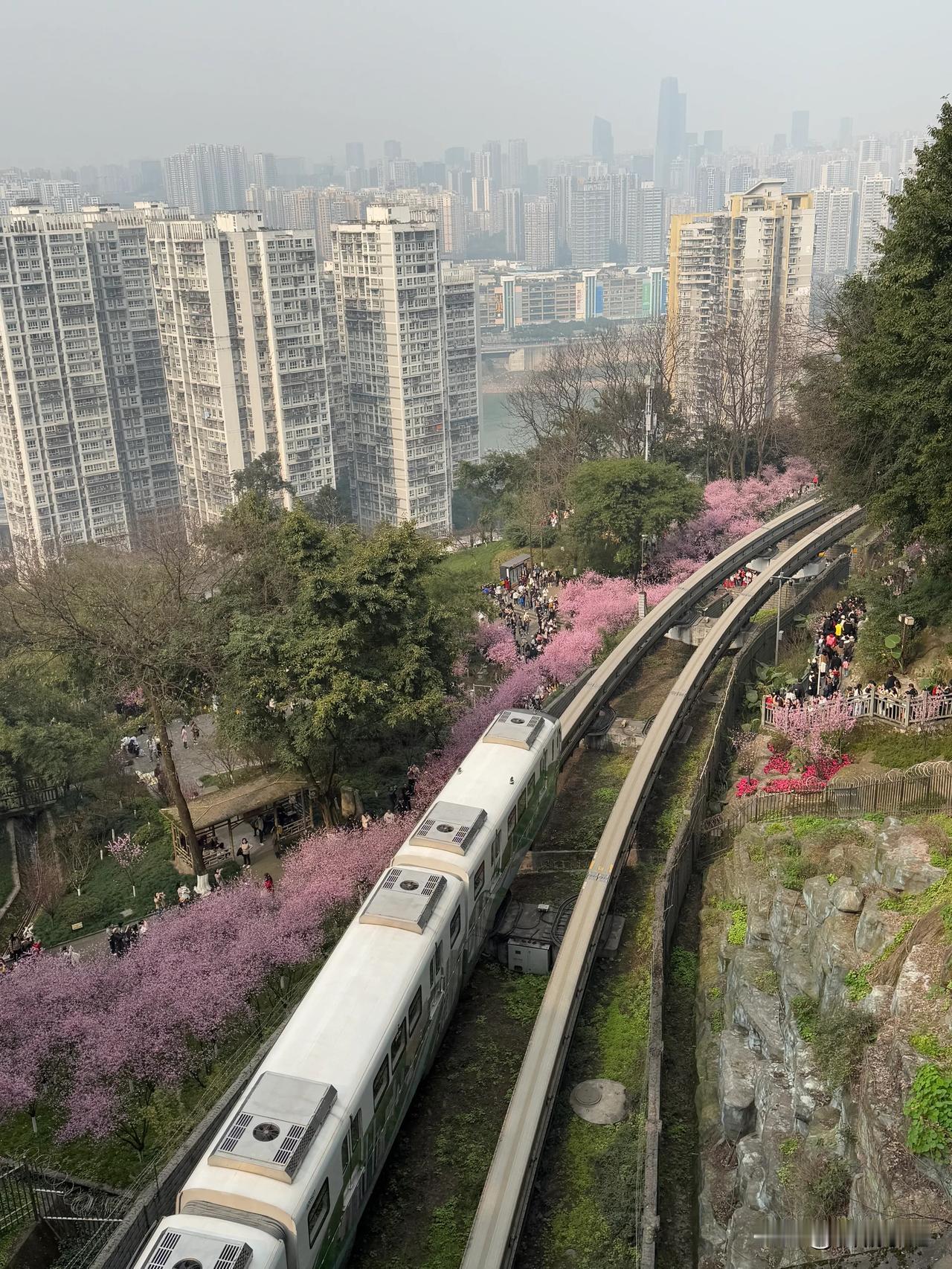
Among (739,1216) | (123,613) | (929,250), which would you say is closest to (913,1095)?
(739,1216)

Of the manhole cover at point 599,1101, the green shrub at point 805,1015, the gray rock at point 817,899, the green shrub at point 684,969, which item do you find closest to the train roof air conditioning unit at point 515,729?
the green shrub at point 684,969

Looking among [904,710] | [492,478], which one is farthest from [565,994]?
[492,478]

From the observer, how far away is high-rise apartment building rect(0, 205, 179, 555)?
293 feet

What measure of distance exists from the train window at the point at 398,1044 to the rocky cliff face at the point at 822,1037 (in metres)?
5.54

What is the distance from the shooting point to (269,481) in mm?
70500

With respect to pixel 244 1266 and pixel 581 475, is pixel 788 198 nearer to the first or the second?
pixel 581 475

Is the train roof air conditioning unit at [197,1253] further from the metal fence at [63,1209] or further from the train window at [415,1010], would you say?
the train window at [415,1010]

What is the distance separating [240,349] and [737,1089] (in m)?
91.1

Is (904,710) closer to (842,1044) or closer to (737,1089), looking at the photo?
(737,1089)

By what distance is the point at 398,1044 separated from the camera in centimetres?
1652

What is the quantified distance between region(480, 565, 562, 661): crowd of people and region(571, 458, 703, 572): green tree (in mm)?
3546

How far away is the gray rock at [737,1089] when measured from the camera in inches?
661

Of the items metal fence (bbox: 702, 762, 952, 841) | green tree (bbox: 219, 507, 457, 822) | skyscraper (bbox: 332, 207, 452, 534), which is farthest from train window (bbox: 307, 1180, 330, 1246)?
skyscraper (bbox: 332, 207, 452, 534)

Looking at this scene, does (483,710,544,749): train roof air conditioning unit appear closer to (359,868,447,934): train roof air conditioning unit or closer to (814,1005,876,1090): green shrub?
(359,868,447,934): train roof air conditioning unit
